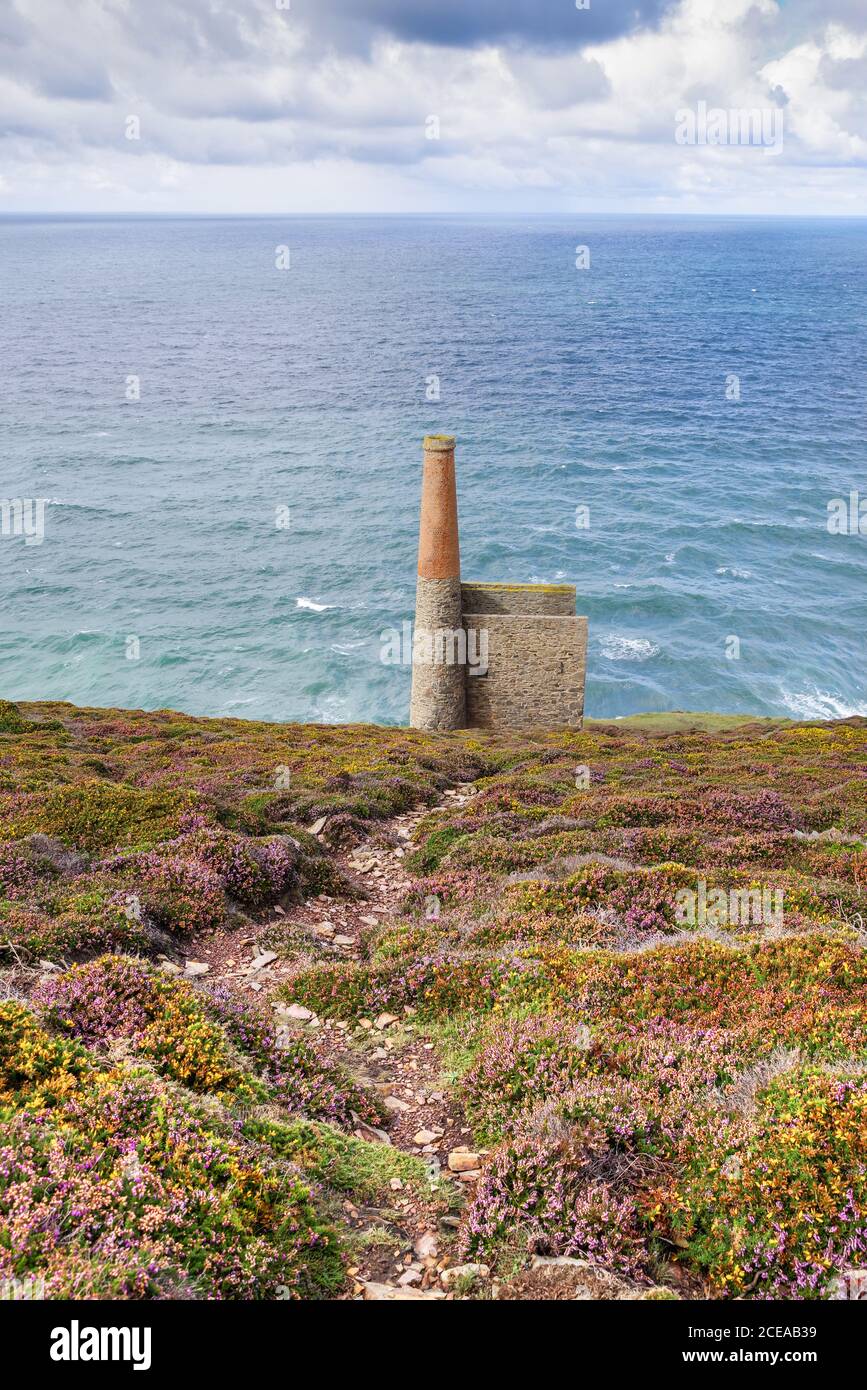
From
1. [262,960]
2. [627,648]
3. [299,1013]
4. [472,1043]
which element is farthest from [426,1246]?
[627,648]

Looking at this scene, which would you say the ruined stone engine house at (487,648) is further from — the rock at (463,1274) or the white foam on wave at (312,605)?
the white foam on wave at (312,605)

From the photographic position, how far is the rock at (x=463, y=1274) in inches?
202

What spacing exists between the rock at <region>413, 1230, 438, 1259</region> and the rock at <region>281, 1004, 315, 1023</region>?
329 cm

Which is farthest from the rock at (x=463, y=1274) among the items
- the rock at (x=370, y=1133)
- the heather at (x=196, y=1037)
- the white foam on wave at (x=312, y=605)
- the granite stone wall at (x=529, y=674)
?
the white foam on wave at (x=312, y=605)

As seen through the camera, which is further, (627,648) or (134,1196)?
(627,648)

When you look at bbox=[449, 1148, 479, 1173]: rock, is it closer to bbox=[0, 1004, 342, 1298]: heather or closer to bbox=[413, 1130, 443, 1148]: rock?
bbox=[413, 1130, 443, 1148]: rock

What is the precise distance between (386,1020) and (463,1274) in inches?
143

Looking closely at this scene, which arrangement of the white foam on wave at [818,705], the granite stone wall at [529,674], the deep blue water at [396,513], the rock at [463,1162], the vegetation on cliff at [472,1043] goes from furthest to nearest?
the deep blue water at [396,513], the white foam on wave at [818,705], the granite stone wall at [529,674], the rock at [463,1162], the vegetation on cliff at [472,1043]

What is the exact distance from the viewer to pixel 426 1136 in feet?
22.6

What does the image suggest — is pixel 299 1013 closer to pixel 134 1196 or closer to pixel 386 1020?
pixel 386 1020

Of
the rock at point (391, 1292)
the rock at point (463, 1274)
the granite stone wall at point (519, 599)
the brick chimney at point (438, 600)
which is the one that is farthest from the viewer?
the granite stone wall at point (519, 599)

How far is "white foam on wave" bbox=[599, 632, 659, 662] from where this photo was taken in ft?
204

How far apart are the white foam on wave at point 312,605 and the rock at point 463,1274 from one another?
6707 centimetres

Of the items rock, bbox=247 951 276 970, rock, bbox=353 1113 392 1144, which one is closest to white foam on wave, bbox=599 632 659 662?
rock, bbox=247 951 276 970
